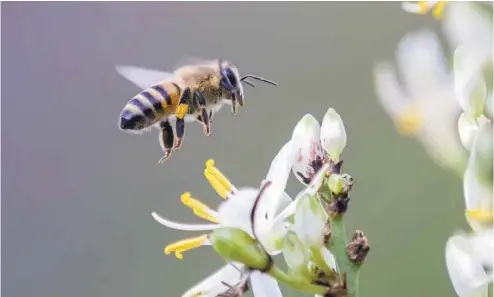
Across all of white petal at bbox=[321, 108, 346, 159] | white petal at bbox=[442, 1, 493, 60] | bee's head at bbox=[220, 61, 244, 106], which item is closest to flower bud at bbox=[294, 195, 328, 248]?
white petal at bbox=[321, 108, 346, 159]

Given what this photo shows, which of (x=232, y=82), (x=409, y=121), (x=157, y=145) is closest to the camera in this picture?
(x=409, y=121)

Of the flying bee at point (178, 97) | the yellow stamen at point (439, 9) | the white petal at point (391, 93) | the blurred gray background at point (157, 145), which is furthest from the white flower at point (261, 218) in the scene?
the blurred gray background at point (157, 145)

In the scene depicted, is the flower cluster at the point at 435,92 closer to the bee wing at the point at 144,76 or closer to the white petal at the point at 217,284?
the white petal at the point at 217,284

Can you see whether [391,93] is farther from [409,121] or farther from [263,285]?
[263,285]

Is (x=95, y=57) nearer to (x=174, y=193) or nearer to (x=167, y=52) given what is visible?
(x=167, y=52)

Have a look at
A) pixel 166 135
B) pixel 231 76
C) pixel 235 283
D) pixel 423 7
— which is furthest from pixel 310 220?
pixel 231 76

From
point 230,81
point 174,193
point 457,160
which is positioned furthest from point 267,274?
point 174,193
